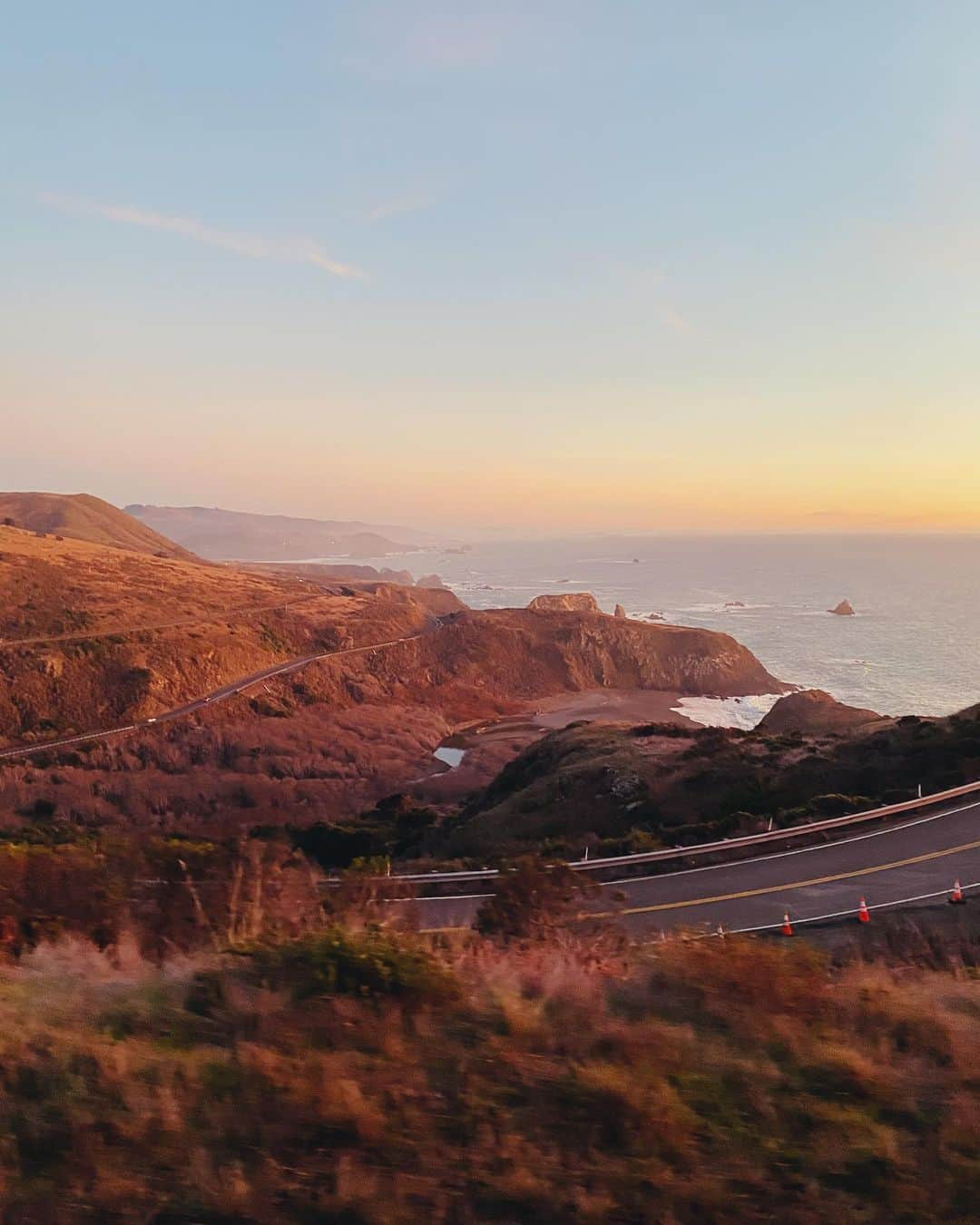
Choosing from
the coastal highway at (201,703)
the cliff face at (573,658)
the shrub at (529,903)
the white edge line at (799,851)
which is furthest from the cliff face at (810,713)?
the shrub at (529,903)

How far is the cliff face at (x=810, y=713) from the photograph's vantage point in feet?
177

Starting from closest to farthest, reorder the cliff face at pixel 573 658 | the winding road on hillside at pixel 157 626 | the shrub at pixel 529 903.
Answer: the shrub at pixel 529 903
the winding road on hillside at pixel 157 626
the cliff face at pixel 573 658

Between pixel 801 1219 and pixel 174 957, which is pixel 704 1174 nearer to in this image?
pixel 801 1219

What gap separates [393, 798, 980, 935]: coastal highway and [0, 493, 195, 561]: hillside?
152921 millimetres

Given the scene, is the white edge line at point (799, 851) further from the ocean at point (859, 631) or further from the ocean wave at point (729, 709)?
the ocean at point (859, 631)

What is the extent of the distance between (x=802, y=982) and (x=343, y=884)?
5.08 metres

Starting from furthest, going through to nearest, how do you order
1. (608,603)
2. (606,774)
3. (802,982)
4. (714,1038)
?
(608,603)
(606,774)
(802,982)
(714,1038)

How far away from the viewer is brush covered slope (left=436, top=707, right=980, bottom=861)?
67.4 feet

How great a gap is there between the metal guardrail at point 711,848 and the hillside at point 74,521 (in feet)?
492

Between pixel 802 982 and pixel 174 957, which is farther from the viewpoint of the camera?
pixel 174 957

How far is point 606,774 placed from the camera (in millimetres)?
29688

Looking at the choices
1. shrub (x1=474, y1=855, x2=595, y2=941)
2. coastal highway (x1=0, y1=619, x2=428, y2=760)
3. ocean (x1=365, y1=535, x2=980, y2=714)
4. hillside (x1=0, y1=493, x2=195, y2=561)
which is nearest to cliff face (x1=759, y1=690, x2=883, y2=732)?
ocean (x1=365, y1=535, x2=980, y2=714)

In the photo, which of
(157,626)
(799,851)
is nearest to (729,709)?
(157,626)

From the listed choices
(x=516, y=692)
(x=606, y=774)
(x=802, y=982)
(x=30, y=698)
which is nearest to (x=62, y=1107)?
(x=802, y=982)
